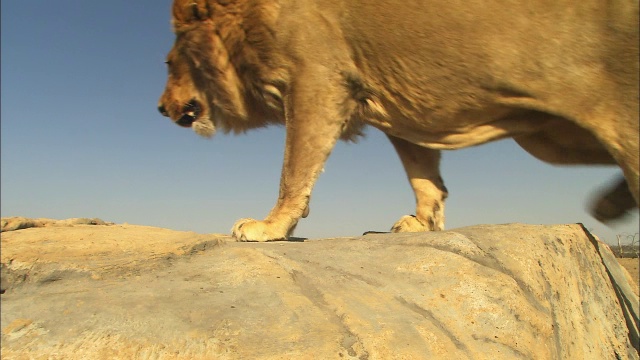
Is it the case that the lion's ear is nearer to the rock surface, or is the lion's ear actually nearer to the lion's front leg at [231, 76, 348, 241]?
the lion's front leg at [231, 76, 348, 241]

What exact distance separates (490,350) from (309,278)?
79cm

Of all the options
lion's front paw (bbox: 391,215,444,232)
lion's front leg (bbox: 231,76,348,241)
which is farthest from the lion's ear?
lion's front paw (bbox: 391,215,444,232)

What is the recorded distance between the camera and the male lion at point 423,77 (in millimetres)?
3027

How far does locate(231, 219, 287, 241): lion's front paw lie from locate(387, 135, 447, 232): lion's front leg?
44.7 inches

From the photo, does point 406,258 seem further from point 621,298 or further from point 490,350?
point 621,298

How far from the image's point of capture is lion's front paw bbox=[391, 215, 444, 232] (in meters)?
3.98

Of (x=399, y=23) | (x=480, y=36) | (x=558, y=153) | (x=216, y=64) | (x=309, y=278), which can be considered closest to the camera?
(x=309, y=278)

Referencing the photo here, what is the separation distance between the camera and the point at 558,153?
12.3 feet

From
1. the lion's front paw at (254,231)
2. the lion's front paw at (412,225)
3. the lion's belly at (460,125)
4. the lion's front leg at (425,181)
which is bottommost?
the lion's front paw at (254,231)

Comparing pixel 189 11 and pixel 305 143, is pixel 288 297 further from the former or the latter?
pixel 189 11

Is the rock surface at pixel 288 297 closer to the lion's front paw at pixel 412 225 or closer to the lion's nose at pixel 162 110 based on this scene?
the lion's front paw at pixel 412 225

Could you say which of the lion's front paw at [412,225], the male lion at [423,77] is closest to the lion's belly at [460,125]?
the male lion at [423,77]

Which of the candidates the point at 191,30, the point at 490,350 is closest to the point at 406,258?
the point at 490,350

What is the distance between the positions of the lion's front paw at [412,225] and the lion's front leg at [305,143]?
77cm
